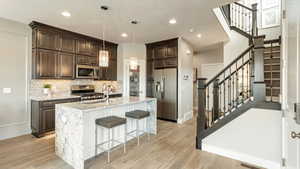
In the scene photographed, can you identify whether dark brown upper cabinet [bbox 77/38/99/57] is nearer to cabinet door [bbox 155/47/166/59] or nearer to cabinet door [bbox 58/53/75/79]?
cabinet door [bbox 58/53/75/79]

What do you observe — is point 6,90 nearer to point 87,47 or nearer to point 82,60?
point 82,60

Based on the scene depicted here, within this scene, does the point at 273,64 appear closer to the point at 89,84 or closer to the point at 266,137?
the point at 266,137

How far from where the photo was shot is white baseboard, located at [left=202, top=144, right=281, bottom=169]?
2.39m

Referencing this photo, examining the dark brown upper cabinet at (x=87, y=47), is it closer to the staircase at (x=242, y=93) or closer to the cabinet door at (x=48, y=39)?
the cabinet door at (x=48, y=39)

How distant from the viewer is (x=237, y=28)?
517 cm

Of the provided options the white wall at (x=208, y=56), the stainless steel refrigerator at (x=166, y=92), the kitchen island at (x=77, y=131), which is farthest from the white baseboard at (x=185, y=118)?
the kitchen island at (x=77, y=131)

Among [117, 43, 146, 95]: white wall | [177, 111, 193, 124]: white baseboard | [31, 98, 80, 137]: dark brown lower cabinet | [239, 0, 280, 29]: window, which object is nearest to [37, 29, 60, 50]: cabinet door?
[31, 98, 80, 137]: dark brown lower cabinet

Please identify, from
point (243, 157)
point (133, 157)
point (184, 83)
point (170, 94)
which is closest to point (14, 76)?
point (133, 157)

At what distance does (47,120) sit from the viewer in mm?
3682

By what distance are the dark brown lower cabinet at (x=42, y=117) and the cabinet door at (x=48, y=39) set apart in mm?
1469

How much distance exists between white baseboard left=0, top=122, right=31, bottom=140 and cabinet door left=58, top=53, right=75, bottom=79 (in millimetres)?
1535

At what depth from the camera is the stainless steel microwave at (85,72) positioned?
4.66m

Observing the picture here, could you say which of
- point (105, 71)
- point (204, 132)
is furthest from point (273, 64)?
point (105, 71)

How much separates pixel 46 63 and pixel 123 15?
2.44m
